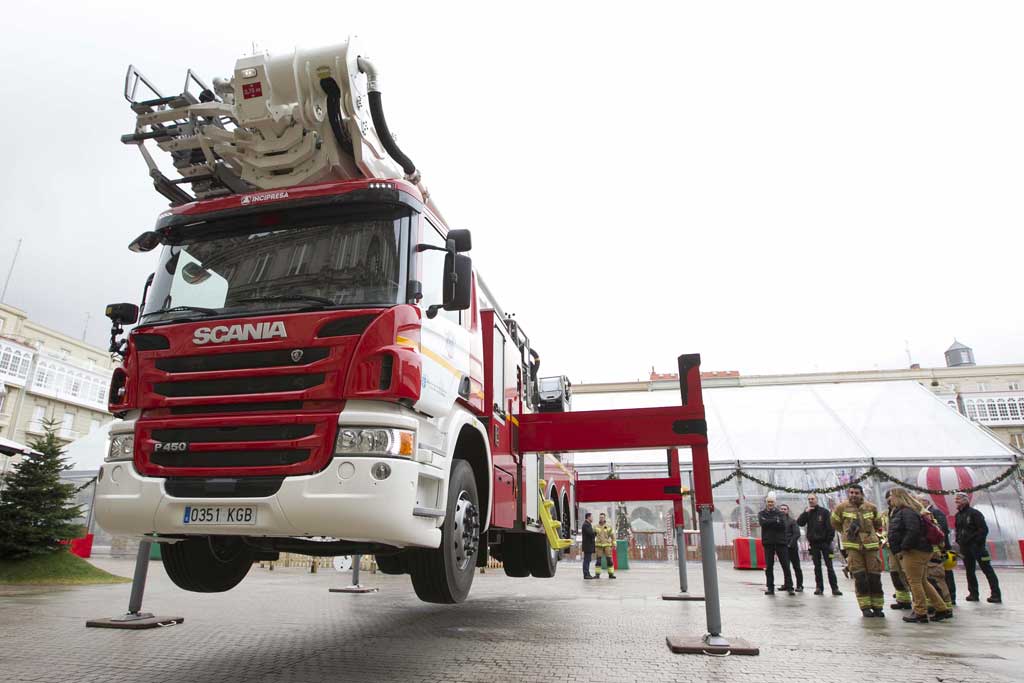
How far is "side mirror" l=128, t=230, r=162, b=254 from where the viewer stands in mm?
4750

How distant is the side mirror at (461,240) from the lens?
15.1ft

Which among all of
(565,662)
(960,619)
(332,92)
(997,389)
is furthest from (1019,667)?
(997,389)

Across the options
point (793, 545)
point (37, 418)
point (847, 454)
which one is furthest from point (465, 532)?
point (37, 418)

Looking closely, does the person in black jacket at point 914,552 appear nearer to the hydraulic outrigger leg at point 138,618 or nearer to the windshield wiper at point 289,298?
the windshield wiper at point 289,298

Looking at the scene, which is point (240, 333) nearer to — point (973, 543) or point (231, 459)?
point (231, 459)

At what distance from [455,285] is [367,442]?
4.30ft

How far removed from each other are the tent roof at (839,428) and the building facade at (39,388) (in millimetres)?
39654

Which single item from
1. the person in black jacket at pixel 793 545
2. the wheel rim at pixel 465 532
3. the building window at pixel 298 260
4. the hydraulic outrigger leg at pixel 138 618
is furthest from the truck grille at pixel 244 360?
the person in black jacket at pixel 793 545

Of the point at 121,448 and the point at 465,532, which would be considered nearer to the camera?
the point at 121,448

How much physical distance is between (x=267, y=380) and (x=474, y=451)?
1933 mm

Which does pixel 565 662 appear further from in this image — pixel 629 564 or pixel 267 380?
pixel 629 564

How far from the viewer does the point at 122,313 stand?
4.80 meters

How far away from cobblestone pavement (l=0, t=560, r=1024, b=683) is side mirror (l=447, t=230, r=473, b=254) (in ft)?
9.48

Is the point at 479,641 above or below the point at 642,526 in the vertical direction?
below
